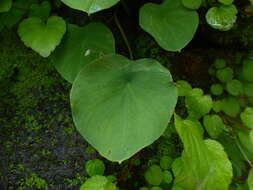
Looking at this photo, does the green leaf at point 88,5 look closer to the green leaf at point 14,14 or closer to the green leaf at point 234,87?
the green leaf at point 14,14

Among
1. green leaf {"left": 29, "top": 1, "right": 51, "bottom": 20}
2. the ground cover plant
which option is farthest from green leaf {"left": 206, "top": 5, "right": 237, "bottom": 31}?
green leaf {"left": 29, "top": 1, "right": 51, "bottom": 20}

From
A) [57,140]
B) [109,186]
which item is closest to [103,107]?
[109,186]

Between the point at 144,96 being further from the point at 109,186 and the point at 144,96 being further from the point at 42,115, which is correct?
the point at 42,115

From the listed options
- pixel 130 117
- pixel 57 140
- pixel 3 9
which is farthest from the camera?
pixel 57 140

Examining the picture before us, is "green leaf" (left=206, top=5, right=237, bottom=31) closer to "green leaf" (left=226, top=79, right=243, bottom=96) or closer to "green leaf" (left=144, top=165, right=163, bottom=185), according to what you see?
"green leaf" (left=226, top=79, right=243, bottom=96)

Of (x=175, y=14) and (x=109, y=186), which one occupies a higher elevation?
(x=175, y=14)
